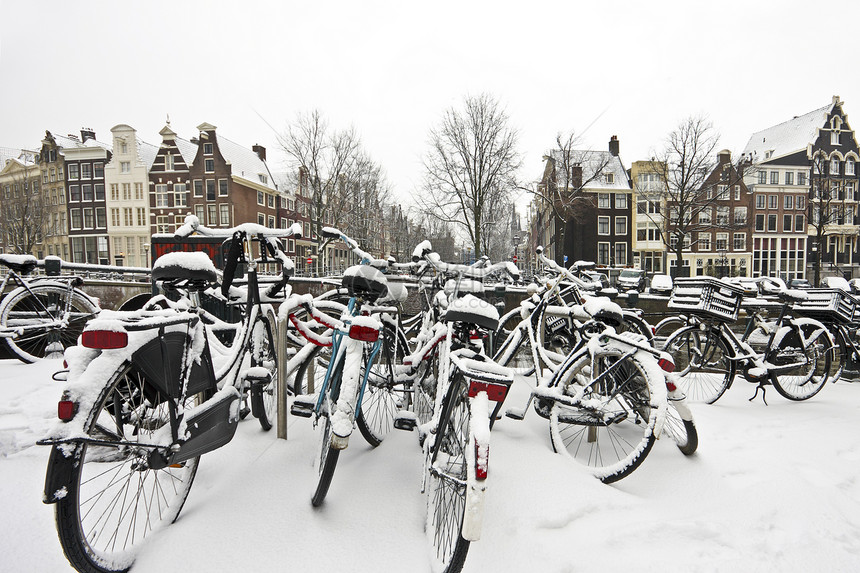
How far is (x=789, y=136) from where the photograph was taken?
37875 millimetres

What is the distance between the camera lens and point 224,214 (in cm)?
3281

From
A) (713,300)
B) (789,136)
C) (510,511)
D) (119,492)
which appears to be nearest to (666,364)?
(510,511)

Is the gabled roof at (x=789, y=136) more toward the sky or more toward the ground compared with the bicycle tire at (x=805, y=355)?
more toward the sky

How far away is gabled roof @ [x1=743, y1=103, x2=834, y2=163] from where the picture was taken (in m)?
36.2

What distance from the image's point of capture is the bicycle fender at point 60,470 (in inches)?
50.4

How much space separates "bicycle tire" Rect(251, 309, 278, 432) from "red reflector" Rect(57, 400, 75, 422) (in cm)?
117

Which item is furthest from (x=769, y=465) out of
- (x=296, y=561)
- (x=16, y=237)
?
(x=16, y=237)

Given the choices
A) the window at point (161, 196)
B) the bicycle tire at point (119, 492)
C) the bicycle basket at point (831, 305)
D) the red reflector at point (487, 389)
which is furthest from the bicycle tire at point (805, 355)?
the window at point (161, 196)

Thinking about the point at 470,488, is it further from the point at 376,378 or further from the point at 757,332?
the point at 757,332

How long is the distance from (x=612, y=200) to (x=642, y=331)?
108 feet

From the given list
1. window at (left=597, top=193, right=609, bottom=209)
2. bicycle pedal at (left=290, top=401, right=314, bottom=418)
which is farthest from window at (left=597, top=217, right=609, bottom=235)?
bicycle pedal at (left=290, top=401, right=314, bottom=418)

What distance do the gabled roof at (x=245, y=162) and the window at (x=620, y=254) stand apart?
29.5 metres

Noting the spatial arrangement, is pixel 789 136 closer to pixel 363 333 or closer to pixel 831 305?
pixel 831 305

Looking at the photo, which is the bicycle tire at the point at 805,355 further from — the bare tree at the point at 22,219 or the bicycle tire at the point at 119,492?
the bare tree at the point at 22,219
